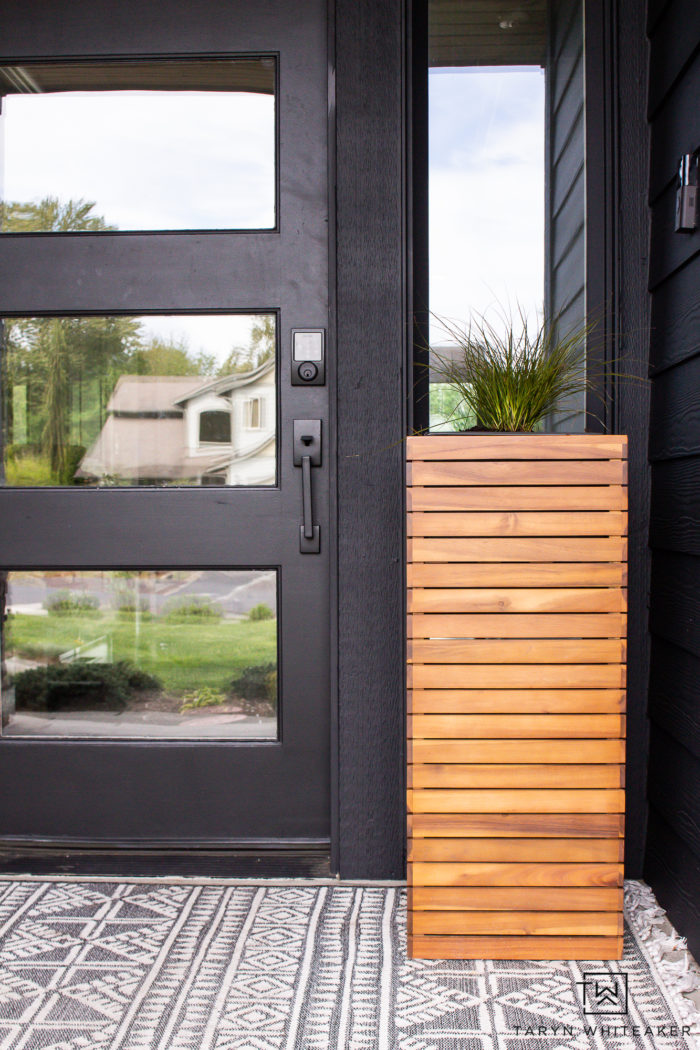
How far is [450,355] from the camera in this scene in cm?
194

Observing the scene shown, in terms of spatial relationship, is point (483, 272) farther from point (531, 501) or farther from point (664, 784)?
point (664, 784)

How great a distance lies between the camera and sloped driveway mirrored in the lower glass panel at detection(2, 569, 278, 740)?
202 cm

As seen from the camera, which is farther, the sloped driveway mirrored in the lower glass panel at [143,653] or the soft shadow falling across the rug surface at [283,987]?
the sloped driveway mirrored in the lower glass panel at [143,653]

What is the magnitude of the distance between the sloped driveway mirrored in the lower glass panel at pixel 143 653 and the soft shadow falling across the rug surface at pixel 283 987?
0.41 meters

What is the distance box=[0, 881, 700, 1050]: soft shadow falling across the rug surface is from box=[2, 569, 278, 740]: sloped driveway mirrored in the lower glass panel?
41 centimetres

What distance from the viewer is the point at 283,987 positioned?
59.3 inches

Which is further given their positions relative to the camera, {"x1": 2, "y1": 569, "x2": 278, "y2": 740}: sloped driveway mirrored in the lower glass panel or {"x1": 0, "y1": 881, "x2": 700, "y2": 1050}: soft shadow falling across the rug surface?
{"x1": 2, "y1": 569, "x2": 278, "y2": 740}: sloped driveway mirrored in the lower glass panel

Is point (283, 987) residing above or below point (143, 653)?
below

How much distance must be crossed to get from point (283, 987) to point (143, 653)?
0.85 m

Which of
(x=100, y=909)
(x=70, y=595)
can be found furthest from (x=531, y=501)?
(x=100, y=909)

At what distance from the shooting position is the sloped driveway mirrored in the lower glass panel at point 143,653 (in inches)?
79.5

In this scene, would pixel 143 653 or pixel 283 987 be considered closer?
pixel 283 987

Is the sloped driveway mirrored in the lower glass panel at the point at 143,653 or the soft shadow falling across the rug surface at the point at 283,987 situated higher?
the sloped driveway mirrored in the lower glass panel at the point at 143,653

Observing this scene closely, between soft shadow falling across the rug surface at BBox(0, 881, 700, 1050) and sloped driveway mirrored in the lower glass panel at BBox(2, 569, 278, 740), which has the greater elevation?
sloped driveway mirrored in the lower glass panel at BBox(2, 569, 278, 740)
